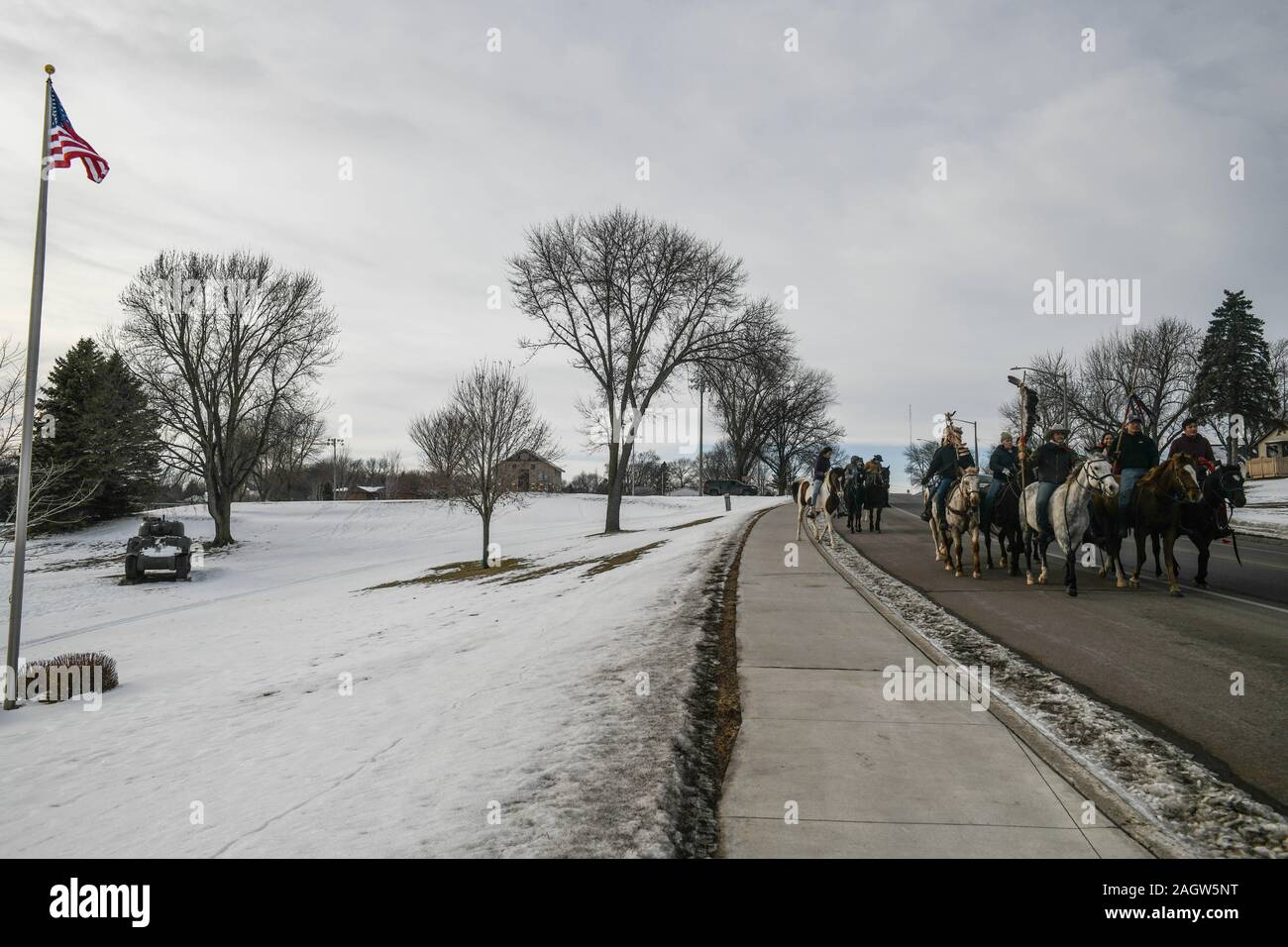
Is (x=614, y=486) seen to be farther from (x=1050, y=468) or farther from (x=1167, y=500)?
(x=1167, y=500)

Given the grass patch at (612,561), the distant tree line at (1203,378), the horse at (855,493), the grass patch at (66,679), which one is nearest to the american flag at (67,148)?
the grass patch at (66,679)

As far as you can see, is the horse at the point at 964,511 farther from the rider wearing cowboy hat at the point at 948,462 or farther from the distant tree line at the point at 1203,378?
the distant tree line at the point at 1203,378

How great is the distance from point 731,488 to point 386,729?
2390 inches

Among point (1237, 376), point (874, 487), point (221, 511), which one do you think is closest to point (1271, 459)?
point (1237, 376)

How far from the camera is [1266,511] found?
98.8ft

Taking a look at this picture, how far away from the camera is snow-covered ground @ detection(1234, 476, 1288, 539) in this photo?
902 inches

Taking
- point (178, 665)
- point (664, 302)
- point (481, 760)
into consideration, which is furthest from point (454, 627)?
point (664, 302)

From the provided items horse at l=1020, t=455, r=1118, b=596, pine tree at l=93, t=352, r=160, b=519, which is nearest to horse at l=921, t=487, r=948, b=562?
horse at l=1020, t=455, r=1118, b=596

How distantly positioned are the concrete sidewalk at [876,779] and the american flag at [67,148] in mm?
12719

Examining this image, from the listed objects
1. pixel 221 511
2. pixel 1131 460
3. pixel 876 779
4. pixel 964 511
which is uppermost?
pixel 1131 460

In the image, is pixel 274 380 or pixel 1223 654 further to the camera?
pixel 274 380

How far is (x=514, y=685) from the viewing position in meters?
6.87
